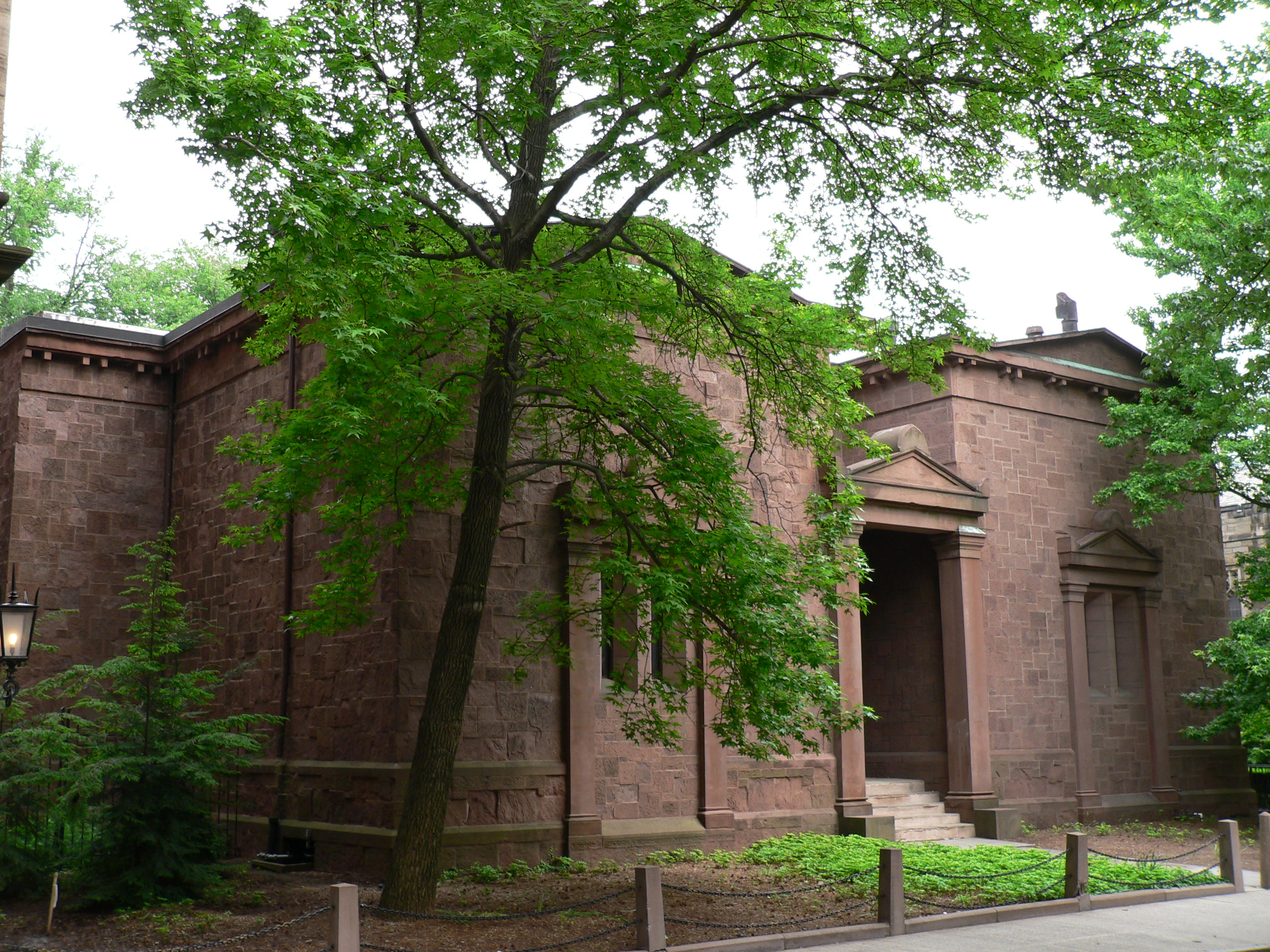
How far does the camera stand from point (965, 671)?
18.4 meters

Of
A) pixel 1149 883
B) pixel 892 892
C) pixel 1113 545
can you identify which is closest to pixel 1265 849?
pixel 1149 883

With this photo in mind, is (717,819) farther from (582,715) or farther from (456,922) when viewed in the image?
(456,922)

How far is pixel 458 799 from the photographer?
13.0m

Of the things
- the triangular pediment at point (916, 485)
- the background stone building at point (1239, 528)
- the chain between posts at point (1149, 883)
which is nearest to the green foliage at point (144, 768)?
the chain between posts at point (1149, 883)

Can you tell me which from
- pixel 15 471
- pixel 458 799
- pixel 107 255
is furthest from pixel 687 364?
pixel 107 255

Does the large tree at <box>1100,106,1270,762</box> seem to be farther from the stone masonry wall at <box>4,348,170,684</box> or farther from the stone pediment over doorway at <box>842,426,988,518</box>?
the stone masonry wall at <box>4,348,170,684</box>

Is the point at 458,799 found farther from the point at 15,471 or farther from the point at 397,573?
the point at 15,471

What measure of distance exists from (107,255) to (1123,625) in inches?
1085

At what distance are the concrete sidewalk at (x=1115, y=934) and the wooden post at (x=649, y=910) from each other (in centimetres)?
144

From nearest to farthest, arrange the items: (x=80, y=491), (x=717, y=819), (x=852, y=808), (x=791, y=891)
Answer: (x=791, y=891)
(x=717, y=819)
(x=852, y=808)
(x=80, y=491)

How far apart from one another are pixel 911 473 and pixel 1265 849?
718 centimetres

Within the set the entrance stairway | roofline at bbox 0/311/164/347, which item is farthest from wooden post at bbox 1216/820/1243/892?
roofline at bbox 0/311/164/347

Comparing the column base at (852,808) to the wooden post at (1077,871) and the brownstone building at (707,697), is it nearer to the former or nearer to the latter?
the brownstone building at (707,697)

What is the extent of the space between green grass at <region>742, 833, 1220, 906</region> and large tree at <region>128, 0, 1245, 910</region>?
7.68 ft
